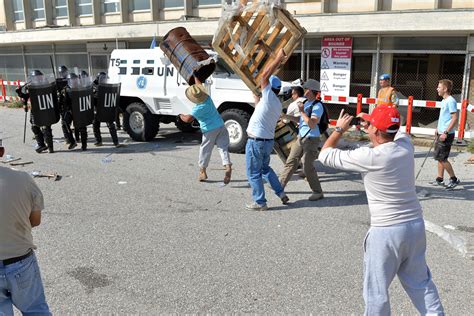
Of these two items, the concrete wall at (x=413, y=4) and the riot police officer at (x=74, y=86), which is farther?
the concrete wall at (x=413, y=4)

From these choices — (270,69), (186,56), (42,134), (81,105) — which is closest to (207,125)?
(270,69)

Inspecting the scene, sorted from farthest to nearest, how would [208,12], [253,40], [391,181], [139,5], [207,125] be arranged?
[139,5] < [208,12] < [253,40] < [207,125] < [391,181]

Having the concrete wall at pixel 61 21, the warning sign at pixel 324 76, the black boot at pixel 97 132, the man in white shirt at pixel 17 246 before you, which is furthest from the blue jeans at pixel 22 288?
the concrete wall at pixel 61 21

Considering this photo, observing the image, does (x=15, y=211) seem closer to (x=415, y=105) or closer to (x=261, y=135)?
(x=261, y=135)

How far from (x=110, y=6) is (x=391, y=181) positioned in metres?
19.3

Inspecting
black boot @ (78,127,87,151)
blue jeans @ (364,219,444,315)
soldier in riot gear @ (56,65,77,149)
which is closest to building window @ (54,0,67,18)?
soldier in riot gear @ (56,65,77,149)

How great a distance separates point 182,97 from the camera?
9.93 meters

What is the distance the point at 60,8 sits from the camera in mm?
21781

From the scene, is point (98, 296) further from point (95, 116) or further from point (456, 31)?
point (456, 31)

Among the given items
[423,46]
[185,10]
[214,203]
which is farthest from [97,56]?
[214,203]

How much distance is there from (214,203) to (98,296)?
2765 mm

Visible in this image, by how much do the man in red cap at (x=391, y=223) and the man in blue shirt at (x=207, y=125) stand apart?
427cm

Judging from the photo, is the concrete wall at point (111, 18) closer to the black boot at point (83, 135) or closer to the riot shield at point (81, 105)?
the riot shield at point (81, 105)

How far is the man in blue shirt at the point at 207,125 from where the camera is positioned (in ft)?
23.2
